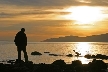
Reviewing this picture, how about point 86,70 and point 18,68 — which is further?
point 86,70

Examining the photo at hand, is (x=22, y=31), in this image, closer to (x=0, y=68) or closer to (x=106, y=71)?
(x=0, y=68)

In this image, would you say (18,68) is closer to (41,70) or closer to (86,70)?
(41,70)

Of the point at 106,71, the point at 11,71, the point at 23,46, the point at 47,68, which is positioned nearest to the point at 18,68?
the point at 11,71

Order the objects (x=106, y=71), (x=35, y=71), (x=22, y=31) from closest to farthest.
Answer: (x=35, y=71), (x=106, y=71), (x=22, y=31)

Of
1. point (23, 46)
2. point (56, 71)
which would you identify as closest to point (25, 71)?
point (56, 71)

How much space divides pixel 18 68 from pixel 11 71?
621 millimetres

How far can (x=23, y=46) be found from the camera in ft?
69.3

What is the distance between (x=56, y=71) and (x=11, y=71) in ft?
9.07

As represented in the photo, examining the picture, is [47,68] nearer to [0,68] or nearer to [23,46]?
[0,68]

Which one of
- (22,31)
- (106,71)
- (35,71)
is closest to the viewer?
(35,71)

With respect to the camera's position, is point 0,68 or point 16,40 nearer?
point 0,68

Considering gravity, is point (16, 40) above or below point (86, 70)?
above

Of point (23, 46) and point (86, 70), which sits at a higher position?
point (23, 46)

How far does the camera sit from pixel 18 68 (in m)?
16.8
